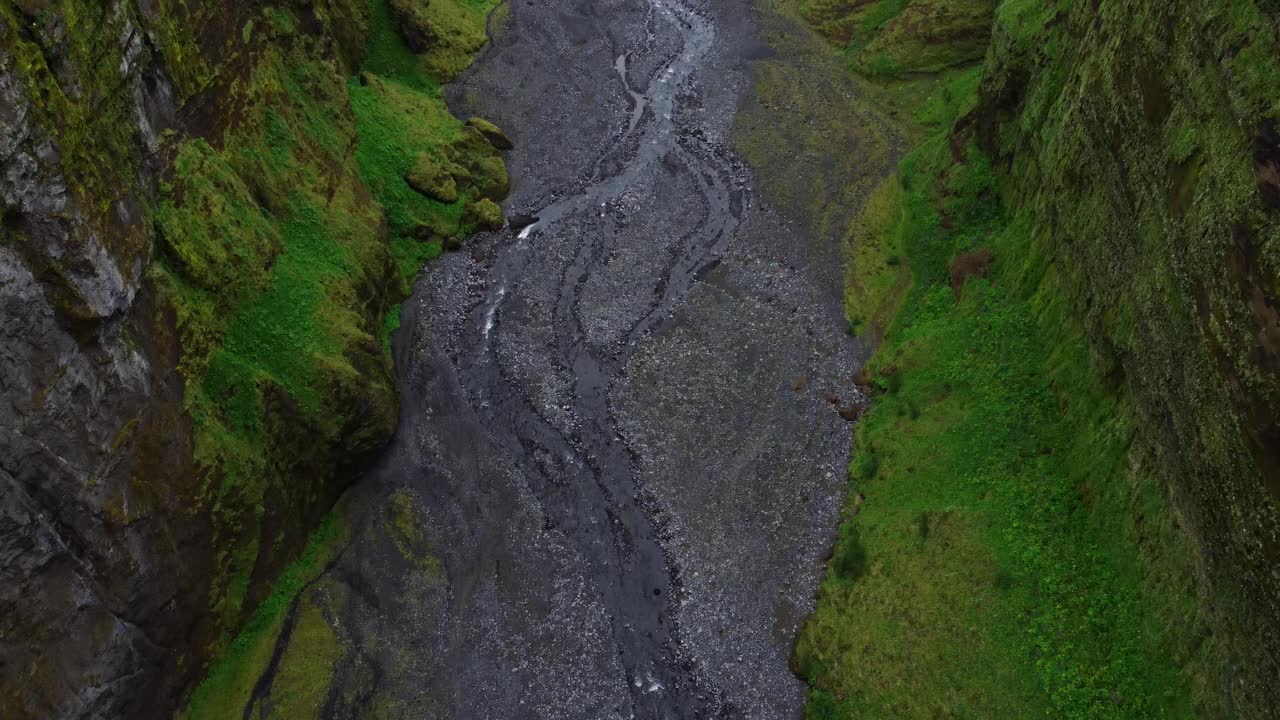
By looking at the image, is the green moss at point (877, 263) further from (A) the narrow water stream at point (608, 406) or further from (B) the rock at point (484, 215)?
(B) the rock at point (484, 215)

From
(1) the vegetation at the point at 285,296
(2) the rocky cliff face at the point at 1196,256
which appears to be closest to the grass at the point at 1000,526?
(2) the rocky cliff face at the point at 1196,256

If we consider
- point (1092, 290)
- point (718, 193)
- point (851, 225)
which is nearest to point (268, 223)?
point (718, 193)

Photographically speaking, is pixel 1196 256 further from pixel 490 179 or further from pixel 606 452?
pixel 490 179

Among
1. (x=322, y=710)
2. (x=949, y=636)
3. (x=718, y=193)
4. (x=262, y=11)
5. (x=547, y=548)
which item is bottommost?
(x=322, y=710)

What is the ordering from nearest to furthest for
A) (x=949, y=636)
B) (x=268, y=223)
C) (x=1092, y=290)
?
(x=949, y=636), (x=1092, y=290), (x=268, y=223)

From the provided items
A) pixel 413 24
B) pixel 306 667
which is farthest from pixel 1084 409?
pixel 413 24

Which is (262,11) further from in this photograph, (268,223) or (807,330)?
(807,330)

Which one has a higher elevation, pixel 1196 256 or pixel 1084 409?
pixel 1196 256
